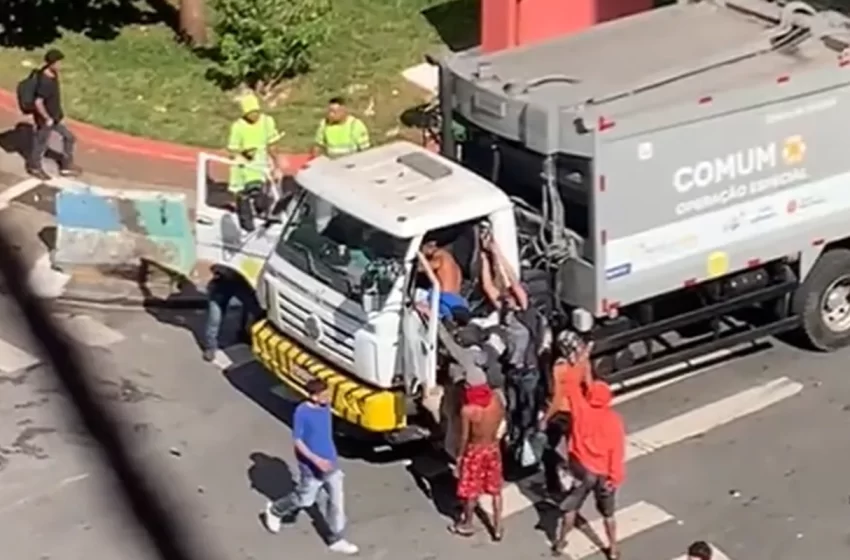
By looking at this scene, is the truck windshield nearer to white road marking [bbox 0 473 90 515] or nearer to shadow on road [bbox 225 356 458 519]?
shadow on road [bbox 225 356 458 519]

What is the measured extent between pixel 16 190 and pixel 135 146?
4.85ft

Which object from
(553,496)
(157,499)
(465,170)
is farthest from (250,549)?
(465,170)

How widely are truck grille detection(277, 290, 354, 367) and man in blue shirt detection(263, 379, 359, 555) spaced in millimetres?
660

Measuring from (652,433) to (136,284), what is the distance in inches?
208

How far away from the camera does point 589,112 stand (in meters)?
15.0

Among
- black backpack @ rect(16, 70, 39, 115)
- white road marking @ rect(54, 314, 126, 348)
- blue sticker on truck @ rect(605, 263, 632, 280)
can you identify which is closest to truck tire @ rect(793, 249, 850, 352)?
blue sticker on truck @ rect(605, 263, 632, 280)

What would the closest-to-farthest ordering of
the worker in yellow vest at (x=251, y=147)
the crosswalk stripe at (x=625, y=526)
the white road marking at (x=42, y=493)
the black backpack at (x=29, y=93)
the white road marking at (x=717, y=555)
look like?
the white road marking at (x=717, y=555)
the crosswalk stripe at (x=625, y=526)
the white road marking at (x=42, y=493)
the worker in yellow vest at (x=251, y=147)
the black backpack at (x=29, y=93)

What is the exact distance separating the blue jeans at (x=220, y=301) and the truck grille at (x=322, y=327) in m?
1.19

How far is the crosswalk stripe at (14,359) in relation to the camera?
16.9 metres

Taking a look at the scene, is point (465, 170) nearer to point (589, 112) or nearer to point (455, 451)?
point (589, 112)

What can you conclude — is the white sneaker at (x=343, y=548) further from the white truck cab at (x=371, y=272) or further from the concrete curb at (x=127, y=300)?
the concrete curb at (x=127, y=300)

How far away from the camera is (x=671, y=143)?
15.2m

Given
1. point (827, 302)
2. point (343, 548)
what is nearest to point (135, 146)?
point (827, 302)

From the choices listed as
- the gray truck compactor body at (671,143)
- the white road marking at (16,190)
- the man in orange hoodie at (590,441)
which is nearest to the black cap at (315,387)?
the man in orange hoodie at (590,441)
